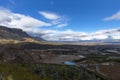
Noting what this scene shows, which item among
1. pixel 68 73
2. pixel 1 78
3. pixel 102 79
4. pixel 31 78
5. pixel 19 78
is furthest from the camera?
pixel 102 79

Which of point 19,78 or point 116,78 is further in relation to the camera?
point 116,78

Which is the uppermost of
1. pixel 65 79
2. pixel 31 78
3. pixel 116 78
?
pixel 31 78

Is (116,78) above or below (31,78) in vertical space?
below

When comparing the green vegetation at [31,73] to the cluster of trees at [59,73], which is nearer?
the green vegetation at [31,73]

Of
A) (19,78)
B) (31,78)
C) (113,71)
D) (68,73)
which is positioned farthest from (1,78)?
(113,71)

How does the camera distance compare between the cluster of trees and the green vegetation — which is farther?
the cluster of trees

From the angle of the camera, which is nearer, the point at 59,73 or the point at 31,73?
the point at 31,73

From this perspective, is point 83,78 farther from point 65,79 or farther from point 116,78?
point 116,78

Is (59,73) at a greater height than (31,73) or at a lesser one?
lesser

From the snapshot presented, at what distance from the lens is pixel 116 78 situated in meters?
89.2

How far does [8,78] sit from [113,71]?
296 feet

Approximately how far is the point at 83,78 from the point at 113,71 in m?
48.2

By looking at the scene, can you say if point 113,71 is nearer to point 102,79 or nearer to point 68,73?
point 102,79

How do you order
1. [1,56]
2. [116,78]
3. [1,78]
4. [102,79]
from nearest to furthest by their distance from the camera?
[1,78] < [102,79] < [116,78] < [1,56]
